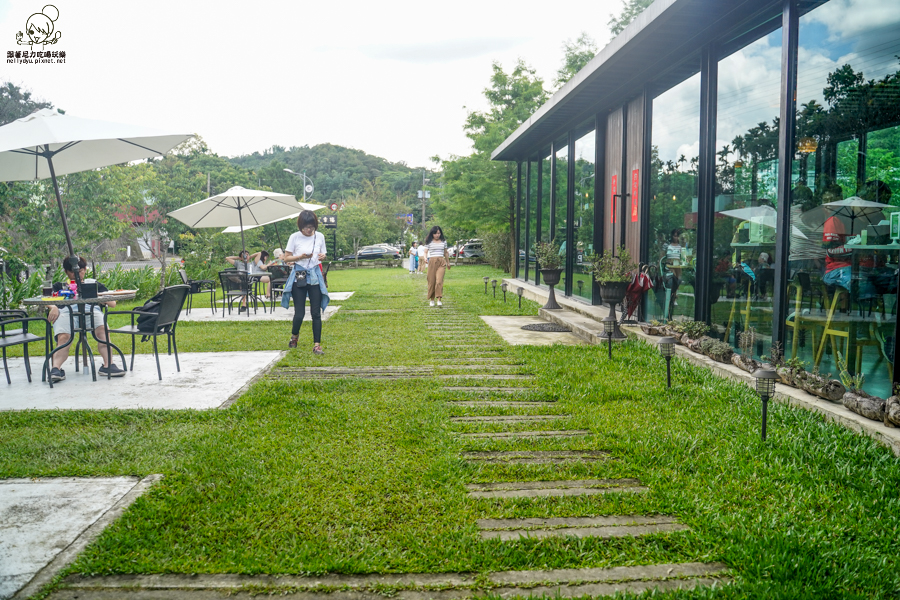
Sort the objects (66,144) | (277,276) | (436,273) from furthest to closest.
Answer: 1. (436,273)
2. (277,276)
3. (66,144)

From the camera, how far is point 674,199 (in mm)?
7625

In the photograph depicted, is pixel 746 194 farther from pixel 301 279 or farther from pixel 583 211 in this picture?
pixel 583 211

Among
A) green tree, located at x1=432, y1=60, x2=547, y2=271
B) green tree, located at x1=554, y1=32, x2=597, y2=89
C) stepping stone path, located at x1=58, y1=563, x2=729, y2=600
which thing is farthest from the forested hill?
stepping stone path, located at x1=58, y1=563, x2=729, y2=600

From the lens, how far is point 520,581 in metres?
2.44

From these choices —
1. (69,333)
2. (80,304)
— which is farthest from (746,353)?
(69,333)

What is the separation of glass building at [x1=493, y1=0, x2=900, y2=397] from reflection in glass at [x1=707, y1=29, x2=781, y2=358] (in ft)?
0.06

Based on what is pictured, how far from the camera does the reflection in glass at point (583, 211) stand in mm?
11064

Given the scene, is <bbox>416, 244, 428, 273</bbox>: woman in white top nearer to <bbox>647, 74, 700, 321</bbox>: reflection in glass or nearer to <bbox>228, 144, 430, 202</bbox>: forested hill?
<bbox>647, 74, 700, 321</bbox>: reflection in glass

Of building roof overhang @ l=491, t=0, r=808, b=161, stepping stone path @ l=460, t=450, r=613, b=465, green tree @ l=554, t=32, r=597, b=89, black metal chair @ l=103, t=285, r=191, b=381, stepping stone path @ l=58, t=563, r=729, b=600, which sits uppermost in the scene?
green tree @ l=554, t=32, r=597, b=89

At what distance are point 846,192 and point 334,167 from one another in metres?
72.4

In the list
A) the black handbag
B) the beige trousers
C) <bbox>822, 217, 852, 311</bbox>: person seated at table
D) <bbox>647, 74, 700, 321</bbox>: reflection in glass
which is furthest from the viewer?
the beige trousers

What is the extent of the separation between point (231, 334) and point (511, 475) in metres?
6.48

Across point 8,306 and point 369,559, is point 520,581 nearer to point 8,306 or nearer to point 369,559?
point 369,559

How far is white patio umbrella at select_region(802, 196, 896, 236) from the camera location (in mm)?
4242
